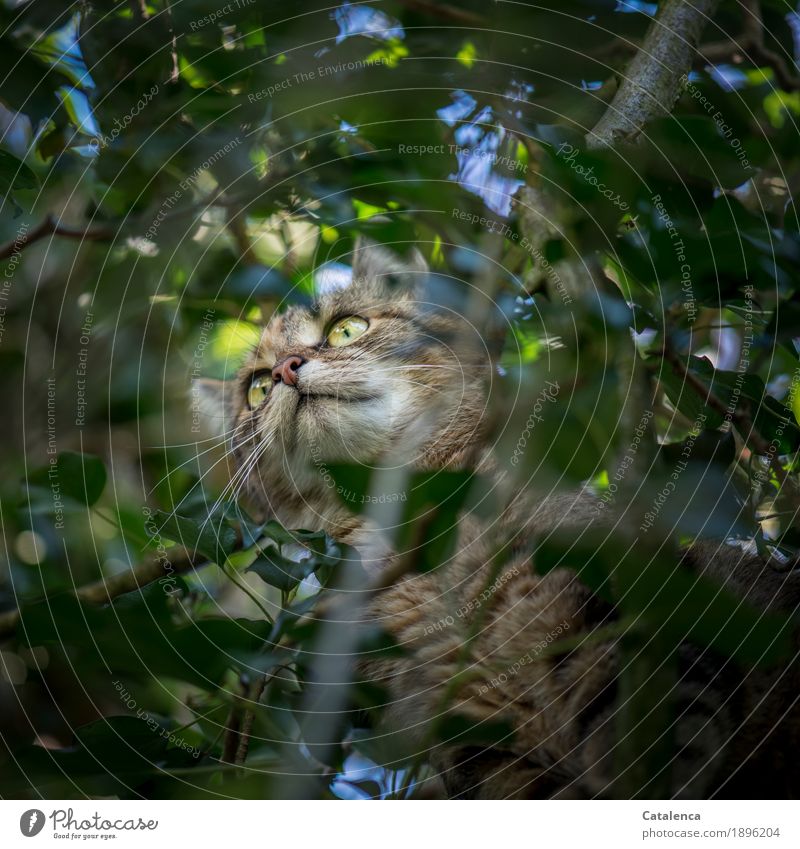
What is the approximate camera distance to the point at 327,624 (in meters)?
0.63

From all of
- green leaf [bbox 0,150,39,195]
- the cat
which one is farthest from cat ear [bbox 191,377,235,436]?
green leaf [bbox 0,150,39,195]

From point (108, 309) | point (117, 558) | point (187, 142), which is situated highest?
point (187, 142)

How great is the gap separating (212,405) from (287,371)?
4.1 inches

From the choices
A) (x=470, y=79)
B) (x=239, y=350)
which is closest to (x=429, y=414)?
(x=239, y=350)

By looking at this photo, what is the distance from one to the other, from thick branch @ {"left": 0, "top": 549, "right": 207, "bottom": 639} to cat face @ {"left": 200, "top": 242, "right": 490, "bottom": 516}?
17 centimetres

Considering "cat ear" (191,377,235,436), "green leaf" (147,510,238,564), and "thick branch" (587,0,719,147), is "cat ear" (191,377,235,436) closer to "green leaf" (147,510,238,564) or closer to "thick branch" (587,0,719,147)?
"green leaf" (147,510,238,564)

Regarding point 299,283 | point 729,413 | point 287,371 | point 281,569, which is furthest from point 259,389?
point 729,413

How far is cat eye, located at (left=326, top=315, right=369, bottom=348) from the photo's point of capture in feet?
2.62

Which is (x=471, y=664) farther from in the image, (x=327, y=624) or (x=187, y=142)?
(x=187, y=142)

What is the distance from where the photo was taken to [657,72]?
2.19 feet

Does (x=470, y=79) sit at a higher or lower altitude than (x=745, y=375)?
higher

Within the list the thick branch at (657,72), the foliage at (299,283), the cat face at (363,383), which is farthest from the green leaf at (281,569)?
the thick branch at (657,72)

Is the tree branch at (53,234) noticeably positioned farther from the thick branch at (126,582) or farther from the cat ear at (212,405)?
the thick branch at (126,582)

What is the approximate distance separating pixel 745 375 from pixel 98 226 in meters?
0.57
